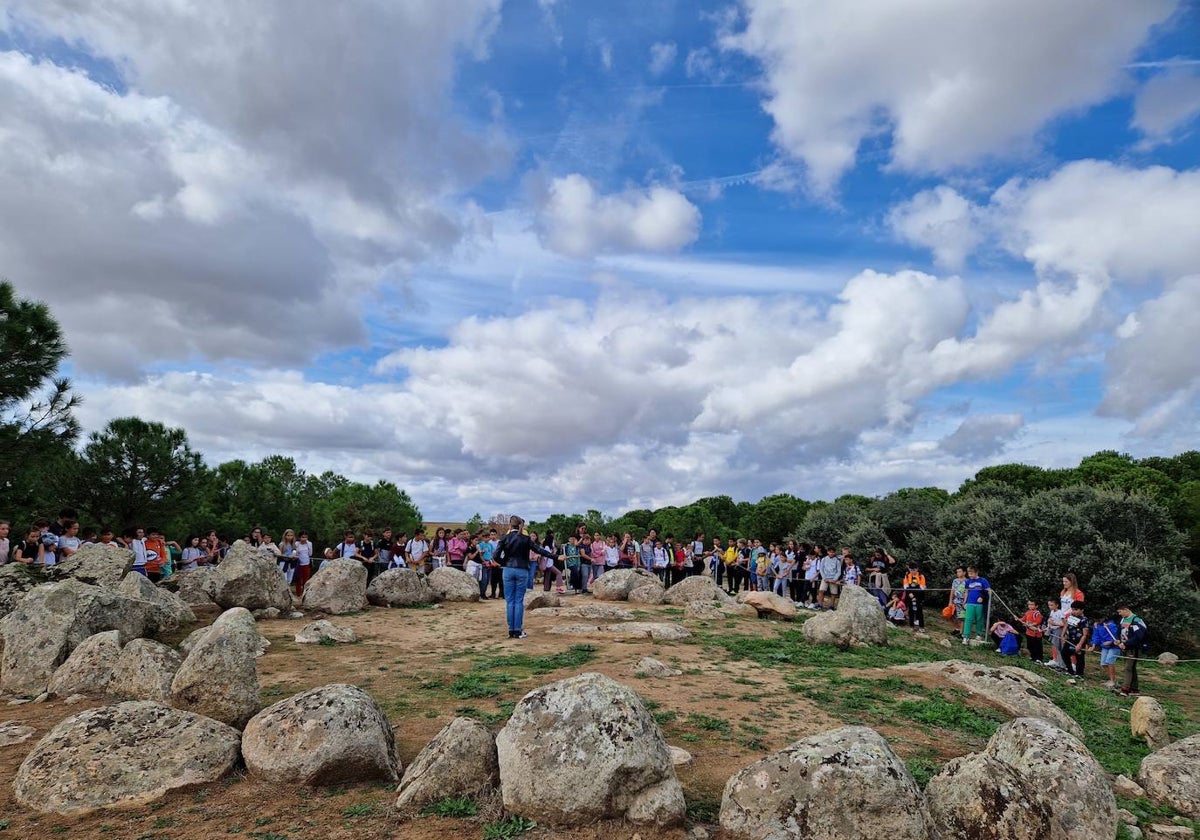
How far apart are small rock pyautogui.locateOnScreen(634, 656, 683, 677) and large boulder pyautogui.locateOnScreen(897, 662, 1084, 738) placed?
4.56 metres

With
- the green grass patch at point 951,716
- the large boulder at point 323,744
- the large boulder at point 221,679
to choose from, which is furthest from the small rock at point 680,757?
the large boulder at point 221,679

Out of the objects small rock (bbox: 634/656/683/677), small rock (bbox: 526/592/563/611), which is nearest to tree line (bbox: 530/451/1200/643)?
small rock (bbox: 526/592/563/611)

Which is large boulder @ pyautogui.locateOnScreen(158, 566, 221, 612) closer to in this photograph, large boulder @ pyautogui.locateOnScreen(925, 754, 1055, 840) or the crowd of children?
the crowd of children

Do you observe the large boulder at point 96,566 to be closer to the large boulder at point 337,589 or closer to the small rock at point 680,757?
the large boulder at point 337,589

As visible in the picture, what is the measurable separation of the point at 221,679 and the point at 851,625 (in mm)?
11960

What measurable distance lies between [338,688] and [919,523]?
1203 inches

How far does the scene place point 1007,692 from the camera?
1130 centimetres

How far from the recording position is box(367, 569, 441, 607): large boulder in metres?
19.8

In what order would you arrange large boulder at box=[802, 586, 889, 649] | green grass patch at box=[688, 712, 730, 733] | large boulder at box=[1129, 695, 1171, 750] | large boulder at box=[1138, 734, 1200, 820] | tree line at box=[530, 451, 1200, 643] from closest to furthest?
large boulder at box=[1138, 734, 1200, 820] < green grass patch at box=[688, 712, 730, 733] < large boulder at box=[1129, 695, 1171, 750] < large boulder at box=[802, 586, 889, 649] < tree line at box=[530, 451, 1200, 643]

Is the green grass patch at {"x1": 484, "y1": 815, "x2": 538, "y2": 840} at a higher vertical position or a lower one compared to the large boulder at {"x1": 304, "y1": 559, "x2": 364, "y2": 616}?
lower

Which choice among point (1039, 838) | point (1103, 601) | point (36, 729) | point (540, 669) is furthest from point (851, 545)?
point (36, 729)

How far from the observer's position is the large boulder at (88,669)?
10445 millimetres

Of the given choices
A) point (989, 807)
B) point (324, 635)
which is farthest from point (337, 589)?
point (989, 807)

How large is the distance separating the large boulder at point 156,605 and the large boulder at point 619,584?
1112cm
